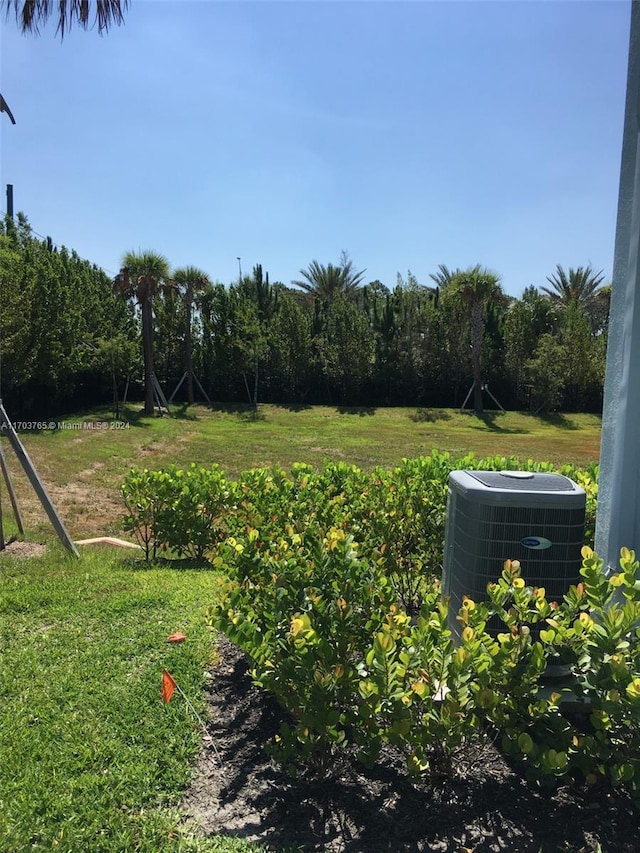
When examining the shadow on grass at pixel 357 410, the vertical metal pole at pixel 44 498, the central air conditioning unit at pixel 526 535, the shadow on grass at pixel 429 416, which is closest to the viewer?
the central air conditioning unit at pixel 526 535

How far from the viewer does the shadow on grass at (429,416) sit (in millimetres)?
26719

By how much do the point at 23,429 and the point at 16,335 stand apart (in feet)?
9.50

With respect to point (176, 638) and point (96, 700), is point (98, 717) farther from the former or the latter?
point (176, 638)

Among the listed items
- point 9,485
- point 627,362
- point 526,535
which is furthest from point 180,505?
point 627,362

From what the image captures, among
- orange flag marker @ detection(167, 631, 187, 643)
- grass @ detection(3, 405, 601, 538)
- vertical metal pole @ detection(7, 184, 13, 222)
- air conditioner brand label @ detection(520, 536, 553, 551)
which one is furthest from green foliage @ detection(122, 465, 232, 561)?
vertical metal pole @ detection(7, 184, 13, 222)

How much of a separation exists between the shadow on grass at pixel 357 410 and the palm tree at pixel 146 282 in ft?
29.7

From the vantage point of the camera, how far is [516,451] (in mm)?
18391

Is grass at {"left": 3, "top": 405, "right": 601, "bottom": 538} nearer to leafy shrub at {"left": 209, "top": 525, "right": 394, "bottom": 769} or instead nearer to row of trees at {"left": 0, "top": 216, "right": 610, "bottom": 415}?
row of trees at {"left": 0, "top": 216, "right": 610, "bottom": 415}

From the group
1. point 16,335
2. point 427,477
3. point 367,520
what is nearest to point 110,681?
point 367,520

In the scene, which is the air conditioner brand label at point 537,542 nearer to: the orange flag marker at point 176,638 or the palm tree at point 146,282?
the orange flag marker at point 176,638

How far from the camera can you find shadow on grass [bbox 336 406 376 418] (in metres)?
27.8

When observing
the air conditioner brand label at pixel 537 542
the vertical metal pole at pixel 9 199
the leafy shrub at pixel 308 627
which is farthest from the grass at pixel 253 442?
the vertical metal pole at pixel 9 199

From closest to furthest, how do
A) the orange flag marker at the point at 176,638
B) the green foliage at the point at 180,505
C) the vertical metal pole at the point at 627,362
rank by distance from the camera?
1. the vertical metal pole at the point at 627,362
2. the orange flag marker at the point at 176,638
3. the green foliage at the point at 180,505

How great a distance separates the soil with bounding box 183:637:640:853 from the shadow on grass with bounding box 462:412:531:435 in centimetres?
2273
